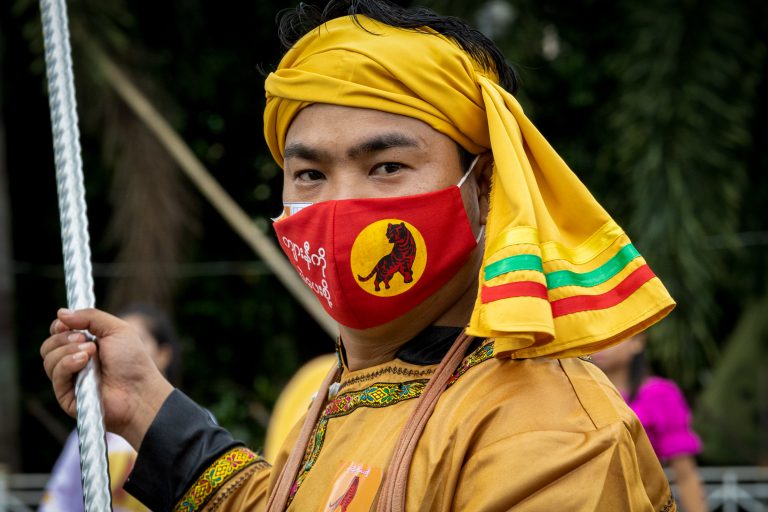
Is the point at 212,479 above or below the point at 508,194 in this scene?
below

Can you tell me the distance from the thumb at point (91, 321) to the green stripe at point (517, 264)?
2.68 feet

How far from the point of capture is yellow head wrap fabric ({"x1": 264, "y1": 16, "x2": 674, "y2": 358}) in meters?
1.61

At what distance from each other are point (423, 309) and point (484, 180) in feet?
0.91

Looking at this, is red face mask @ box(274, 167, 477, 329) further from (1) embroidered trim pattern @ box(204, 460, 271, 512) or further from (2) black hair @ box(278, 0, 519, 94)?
(1) embroidered trim pattern @ box(204, 460, 271, 512)

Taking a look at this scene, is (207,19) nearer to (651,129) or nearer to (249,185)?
(249,185)

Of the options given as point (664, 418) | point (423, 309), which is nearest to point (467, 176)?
point (423, 309)

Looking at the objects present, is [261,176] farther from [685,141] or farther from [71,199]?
[71,199]

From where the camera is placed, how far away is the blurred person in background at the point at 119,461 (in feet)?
11.5

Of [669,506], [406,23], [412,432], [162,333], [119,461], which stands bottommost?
[119,461]

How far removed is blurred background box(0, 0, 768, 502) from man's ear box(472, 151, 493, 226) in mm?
4105

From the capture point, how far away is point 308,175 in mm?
1912

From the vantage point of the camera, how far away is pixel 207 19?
825cm

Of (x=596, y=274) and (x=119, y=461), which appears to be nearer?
(x=596, y=274)

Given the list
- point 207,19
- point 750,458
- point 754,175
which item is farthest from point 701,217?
point 207,19
